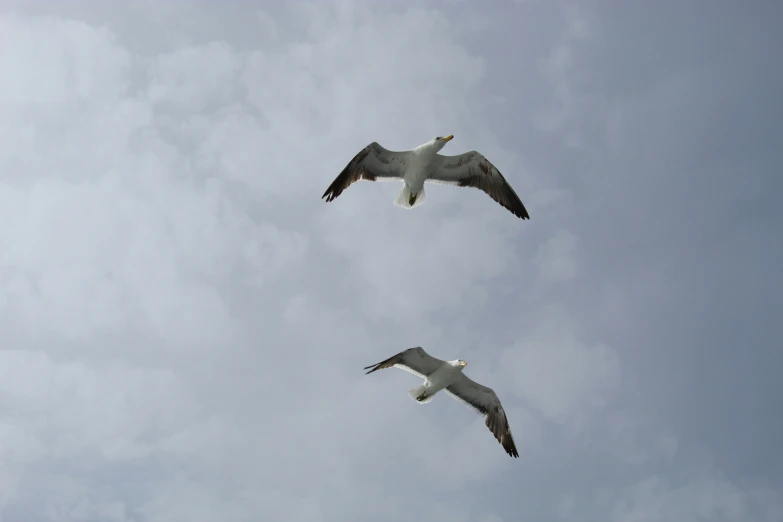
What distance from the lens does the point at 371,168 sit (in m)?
19.1

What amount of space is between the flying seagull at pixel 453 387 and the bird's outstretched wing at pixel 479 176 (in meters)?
5.26

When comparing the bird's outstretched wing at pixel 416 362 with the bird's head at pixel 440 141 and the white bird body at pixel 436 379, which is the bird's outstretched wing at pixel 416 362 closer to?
the white bird body at pixel 436 379

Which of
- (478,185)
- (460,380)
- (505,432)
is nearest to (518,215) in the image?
(478,185)

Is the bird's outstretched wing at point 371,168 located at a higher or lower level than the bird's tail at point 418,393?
higher

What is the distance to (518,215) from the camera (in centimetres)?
1973

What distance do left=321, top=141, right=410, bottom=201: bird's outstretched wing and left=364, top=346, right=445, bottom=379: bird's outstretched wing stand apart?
5.04 meters

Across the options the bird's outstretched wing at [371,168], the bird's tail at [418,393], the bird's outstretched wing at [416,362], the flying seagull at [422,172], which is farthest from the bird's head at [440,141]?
the bird's tail at [418,393]

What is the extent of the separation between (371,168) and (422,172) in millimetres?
1584

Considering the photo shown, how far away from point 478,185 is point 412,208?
234 cm

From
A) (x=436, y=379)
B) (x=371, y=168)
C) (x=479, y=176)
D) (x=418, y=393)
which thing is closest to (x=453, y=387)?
(x=436, y=379)

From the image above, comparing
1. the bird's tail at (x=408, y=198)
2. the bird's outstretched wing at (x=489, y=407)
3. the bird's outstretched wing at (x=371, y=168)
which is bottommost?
the bird's outstretched wing at (x=489, y=407)

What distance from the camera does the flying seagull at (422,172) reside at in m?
18.8

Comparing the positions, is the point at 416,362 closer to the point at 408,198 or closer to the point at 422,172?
the point at 408,198

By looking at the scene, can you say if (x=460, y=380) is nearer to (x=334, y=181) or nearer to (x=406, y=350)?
(x=406, y=350)
